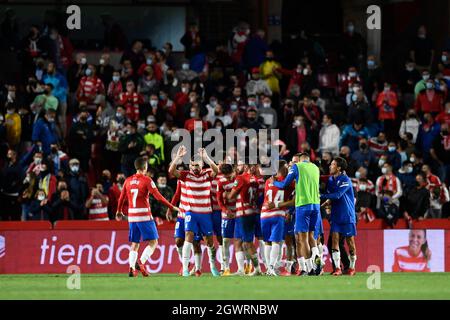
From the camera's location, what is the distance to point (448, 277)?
26.4m

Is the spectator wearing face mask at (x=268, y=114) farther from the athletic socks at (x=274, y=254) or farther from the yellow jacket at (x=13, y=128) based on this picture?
the athletic socks at (x=274, y=254)

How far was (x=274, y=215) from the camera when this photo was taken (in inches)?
1053

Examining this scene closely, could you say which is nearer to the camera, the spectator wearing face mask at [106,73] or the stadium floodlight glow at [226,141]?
the stadium floodlight glow at [226,141]

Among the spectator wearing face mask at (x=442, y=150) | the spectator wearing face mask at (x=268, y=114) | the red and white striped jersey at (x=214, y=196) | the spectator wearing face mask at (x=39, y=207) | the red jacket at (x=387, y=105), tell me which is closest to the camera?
the red and white striped jersey at (x=214, y=196)

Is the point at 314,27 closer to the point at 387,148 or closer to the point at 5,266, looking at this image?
the point at 387,148

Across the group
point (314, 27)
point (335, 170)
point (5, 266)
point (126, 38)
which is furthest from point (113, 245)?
point (314, 27)

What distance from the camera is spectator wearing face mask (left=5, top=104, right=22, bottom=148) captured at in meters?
35.0

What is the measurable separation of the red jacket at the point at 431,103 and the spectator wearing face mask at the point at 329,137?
10.3ft

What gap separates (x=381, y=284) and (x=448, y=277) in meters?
3.03

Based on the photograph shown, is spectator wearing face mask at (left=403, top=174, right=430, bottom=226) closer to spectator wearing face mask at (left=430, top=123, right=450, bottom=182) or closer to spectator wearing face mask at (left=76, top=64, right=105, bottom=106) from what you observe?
spectator wearing face mask at (left=430, top=123, right=450, bottom=182)

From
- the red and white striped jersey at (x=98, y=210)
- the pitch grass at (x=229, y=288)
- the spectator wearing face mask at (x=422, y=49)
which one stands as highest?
the spectator wearing face mask at (x=422, y=49)

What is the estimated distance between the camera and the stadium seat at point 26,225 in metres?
30.8

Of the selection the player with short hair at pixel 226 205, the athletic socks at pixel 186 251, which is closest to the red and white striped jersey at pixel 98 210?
the player with short hair at pixel 226 205

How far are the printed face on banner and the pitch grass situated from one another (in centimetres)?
438
